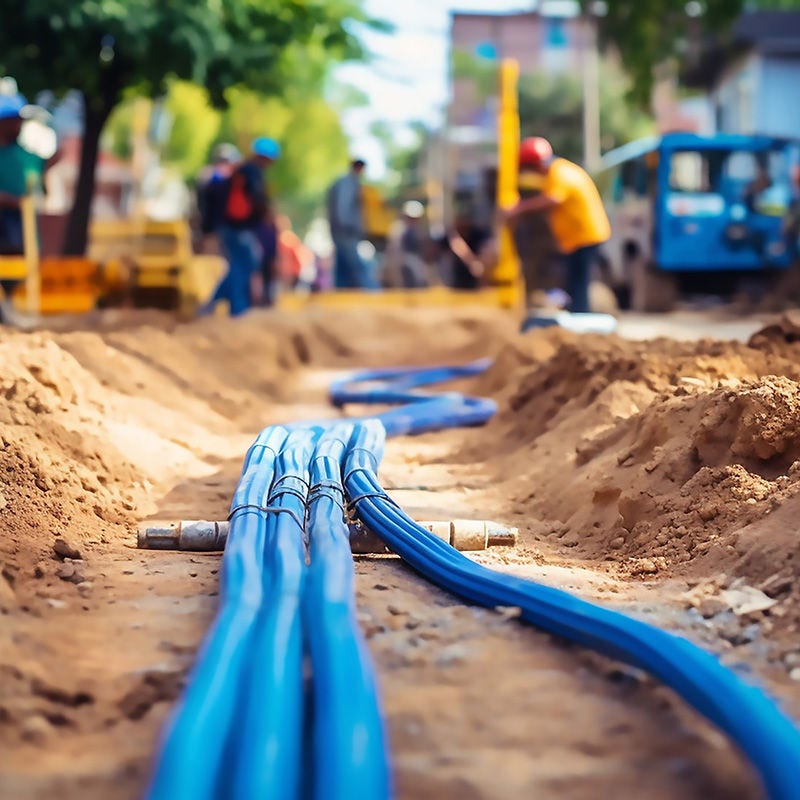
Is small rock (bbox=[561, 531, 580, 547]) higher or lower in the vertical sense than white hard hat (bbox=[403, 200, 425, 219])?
lower

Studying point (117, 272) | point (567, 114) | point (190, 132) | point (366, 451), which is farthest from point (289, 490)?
point (567, 114)

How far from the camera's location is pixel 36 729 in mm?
2926

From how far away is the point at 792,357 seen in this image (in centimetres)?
733

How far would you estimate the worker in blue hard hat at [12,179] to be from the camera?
→ 11.3m

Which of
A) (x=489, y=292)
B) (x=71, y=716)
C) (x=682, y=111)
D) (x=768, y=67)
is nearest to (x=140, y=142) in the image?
(x=768, y=67)

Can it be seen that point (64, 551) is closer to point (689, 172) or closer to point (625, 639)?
point (625, 639)

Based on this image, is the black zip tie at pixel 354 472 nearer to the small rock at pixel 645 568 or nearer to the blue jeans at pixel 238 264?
the small rock at pixel 645 568

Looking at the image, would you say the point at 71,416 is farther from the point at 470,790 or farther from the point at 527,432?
the point at 470,790

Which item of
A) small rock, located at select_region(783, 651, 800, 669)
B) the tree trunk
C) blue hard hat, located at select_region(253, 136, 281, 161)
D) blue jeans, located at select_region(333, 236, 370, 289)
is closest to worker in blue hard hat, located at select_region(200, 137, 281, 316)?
blue hard hat, located at select_region(253, 136, 281, 161)

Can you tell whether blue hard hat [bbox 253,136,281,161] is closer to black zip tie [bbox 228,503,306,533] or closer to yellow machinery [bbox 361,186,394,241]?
yellow machinery [bbox 361,186,394,241]

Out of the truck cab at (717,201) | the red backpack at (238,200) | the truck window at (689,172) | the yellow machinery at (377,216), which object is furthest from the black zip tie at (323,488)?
the yellow machinery at (377,216)

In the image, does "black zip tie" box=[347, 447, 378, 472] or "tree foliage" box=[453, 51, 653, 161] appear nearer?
"black zip tie" box=[347, 447, 378, 472]

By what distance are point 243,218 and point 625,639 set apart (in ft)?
34.6

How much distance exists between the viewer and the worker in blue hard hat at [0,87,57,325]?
37.0 ft
